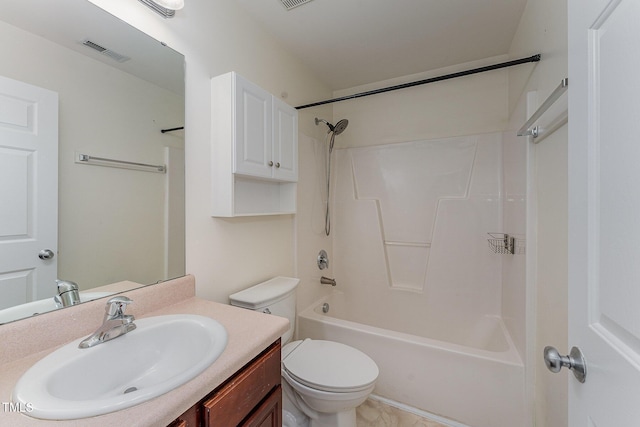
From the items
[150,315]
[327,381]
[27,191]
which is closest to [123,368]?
[150,315]

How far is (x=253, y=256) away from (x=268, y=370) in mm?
833

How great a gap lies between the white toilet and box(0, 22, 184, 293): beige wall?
58 centimetres

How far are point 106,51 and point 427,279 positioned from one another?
8.13ft

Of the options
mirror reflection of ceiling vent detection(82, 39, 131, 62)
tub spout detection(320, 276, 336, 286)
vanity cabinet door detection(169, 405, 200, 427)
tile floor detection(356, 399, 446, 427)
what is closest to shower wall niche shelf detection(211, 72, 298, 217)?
mirror reflection of ceiling vent detection(82, 39, 131, 62)

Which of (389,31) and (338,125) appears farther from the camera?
(338,125)

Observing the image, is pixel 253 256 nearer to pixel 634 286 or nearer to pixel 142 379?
pixel 142 379

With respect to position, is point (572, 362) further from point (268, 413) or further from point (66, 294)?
point (66, 294)

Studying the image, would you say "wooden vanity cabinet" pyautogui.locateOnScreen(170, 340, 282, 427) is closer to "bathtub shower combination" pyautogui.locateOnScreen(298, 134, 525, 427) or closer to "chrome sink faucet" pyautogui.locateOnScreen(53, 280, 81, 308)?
"chrome sink faucet" pyautogui.locateOnScreen(53, 280, 81, 308)

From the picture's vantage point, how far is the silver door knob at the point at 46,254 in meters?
0.84

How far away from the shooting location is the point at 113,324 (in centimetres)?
83

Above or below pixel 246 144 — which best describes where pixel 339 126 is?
above

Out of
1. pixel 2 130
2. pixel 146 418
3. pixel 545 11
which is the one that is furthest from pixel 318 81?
pixel 146 418

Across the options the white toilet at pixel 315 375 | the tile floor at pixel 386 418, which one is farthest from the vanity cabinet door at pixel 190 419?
the tile floor at pixel 386 418

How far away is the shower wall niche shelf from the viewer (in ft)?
4.31
